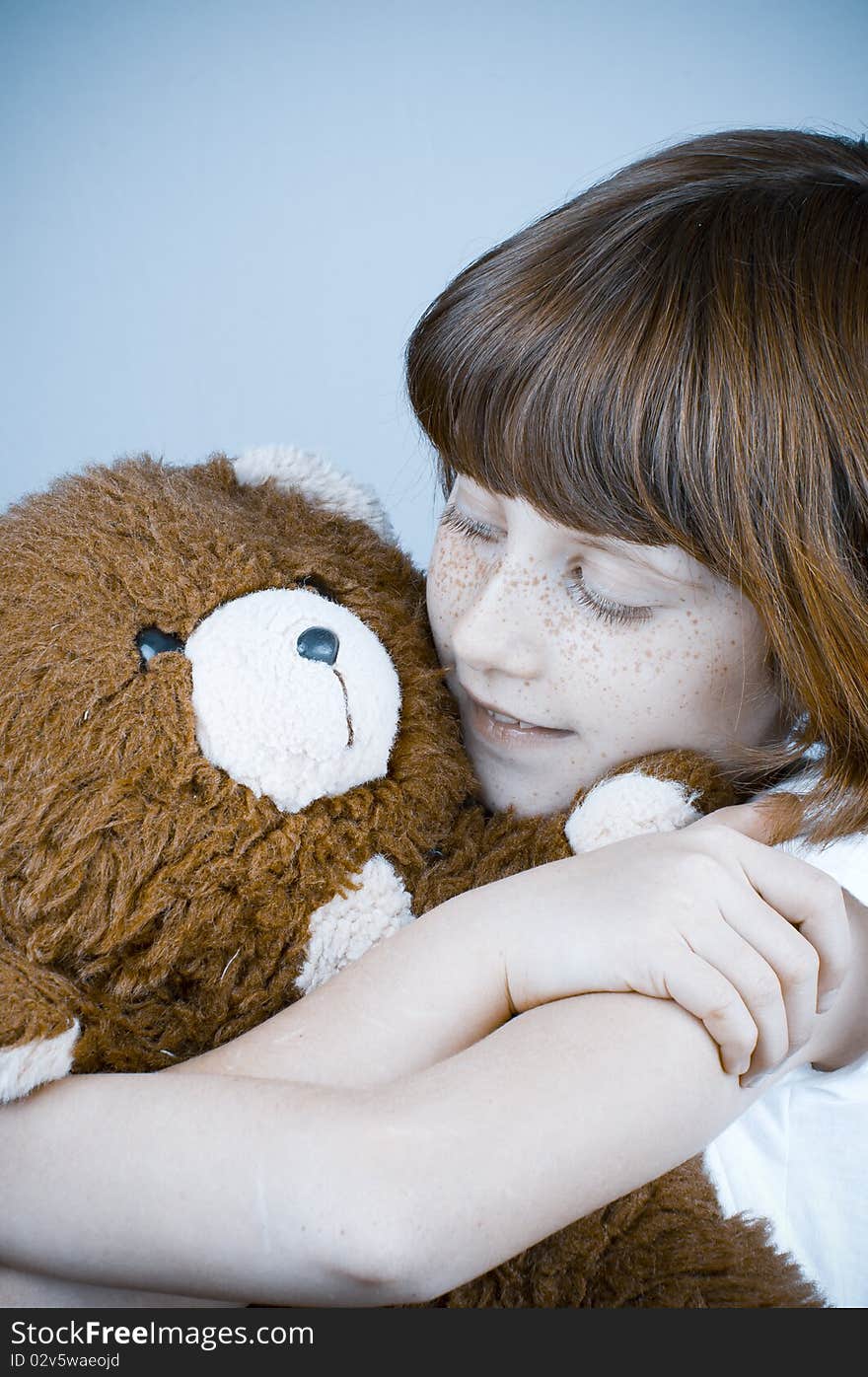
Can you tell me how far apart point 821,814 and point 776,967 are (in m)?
0.16

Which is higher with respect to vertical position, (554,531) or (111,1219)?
(554,531)

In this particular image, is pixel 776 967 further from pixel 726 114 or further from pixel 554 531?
pixel 726 114

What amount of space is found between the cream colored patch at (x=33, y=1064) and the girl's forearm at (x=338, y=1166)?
0.04 ft

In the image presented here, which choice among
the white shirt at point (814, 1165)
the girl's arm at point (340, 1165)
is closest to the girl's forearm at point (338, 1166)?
the girl's arm at point (340, 1165)

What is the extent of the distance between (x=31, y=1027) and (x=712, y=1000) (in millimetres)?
322

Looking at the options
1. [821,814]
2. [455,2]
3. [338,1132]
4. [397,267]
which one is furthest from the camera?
[397,267]

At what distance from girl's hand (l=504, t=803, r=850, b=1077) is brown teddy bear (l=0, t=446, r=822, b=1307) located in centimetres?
8

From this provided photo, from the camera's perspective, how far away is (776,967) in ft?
2.13

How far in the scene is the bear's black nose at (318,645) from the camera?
0.72 m

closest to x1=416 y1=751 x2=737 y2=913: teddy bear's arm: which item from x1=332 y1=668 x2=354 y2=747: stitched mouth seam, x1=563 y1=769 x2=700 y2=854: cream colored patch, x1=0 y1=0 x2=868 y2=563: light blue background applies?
x1=563 y1=769 x2=700 y2=854: cream colored patch

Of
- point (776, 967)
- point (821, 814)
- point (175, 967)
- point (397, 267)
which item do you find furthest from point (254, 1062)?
point (397, 267)

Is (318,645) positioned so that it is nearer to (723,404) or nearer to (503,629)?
(503,629)

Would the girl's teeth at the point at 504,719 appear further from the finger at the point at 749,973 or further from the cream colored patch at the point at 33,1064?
the cream colored patch at the point at 33,1064

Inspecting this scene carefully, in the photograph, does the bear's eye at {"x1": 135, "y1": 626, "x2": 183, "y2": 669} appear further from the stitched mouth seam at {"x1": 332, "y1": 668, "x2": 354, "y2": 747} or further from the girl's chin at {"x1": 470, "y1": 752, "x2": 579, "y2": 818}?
the girl's chin at {"x1": 470, "y1": 752, "x2": 579, "y2": 818}
